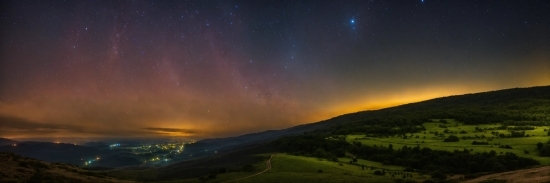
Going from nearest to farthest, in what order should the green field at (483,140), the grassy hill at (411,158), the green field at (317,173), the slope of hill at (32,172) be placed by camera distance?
the slope of hill at (32,172) < the green field at (317,173) < the grassy hill at (411,158) < the green field at (483,140)

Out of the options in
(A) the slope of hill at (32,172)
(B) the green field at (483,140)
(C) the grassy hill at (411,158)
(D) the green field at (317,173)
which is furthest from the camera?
(B) the green field at (483,140)

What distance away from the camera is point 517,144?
188ft

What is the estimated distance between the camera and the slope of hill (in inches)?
1362

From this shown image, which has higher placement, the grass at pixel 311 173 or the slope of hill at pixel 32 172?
the slope of hill at pixel 32 172

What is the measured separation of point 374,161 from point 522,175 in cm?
2914

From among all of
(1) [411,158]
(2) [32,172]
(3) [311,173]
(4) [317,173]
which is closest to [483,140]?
(1) [411,158]

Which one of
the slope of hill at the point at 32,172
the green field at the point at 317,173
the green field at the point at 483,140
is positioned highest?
the slope of hill at the point at 32,172

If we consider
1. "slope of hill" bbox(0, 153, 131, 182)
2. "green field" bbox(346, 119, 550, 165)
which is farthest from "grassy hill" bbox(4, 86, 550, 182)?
"slope of hill" bbox(0, 153, 131, 182)

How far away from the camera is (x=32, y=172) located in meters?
38.3

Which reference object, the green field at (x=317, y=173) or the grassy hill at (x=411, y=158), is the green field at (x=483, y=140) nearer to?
the grassy hill at (x=411, y=158)

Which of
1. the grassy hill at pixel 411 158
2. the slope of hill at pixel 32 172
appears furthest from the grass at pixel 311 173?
the slope of hill at pixel 32 172

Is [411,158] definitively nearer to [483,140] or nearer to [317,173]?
[317,173]

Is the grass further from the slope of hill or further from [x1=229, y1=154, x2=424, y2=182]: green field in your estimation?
the slope of hill

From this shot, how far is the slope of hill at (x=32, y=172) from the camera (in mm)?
34594
